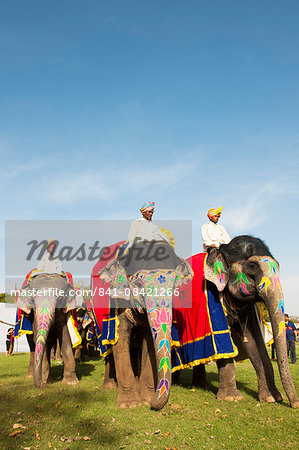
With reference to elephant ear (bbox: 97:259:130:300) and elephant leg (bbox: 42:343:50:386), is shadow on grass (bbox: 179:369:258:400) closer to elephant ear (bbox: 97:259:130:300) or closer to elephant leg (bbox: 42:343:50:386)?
elephant ear (bbox: 97:259:130:300)

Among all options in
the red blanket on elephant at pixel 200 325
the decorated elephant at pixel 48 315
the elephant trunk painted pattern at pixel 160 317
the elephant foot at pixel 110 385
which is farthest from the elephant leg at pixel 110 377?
the elephant trunk painted pattern at pixel 160 317

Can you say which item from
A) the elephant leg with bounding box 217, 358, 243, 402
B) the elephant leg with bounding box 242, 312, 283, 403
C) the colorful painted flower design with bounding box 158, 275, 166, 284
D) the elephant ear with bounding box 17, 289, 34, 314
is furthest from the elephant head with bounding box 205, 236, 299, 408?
the elephant ear with bounding box 17, 289, 34, 314

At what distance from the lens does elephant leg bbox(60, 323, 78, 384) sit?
36.5 feet

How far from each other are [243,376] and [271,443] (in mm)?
7183

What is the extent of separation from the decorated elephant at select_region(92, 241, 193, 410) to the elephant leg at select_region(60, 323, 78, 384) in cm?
345

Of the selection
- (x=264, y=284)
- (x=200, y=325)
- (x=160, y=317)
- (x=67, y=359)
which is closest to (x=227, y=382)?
Answer: (x=200, y=325)

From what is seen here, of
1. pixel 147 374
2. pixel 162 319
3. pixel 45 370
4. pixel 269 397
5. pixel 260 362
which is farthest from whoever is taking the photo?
pixel 45 370

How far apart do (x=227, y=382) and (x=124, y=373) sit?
2279mm

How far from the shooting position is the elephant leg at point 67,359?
11124 millimetres

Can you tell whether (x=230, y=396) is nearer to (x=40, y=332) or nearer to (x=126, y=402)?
(x=126, y=402)

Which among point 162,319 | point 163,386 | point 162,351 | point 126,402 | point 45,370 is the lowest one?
point 45,370

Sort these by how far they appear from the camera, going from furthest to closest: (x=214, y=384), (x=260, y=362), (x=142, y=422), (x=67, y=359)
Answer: (x=67, y=359) → (x=214, y=384) → (x=260, y=362) → (x=142, y=422)

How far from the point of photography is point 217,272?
849cm

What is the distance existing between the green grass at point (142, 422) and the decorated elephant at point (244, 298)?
1.68ft
